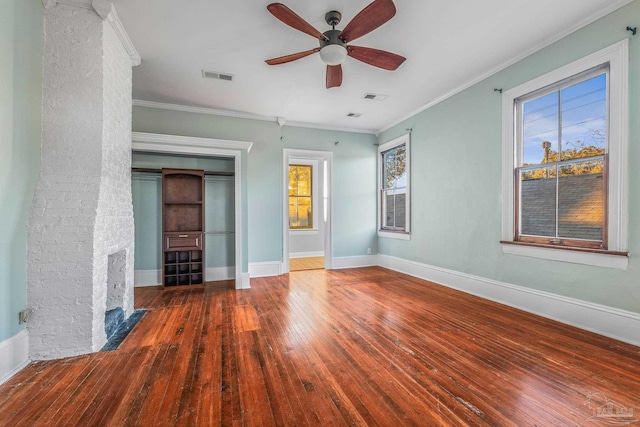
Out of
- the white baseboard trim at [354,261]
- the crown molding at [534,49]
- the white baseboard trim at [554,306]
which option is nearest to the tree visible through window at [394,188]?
the white baseboard trim at [354,261]

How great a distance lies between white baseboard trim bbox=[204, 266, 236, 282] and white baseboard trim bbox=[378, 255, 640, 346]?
11.7 ft

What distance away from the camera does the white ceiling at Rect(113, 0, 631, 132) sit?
100 inches

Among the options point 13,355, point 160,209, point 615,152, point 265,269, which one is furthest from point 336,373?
point 160,209

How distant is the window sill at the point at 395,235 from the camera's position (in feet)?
17.6

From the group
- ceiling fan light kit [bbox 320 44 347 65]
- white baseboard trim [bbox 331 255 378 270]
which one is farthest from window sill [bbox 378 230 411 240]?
ceiling fan light kit [bbox 320 44 347 65]

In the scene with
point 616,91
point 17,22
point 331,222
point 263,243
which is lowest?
point 263,243

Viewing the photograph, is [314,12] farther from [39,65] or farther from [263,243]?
[263,243]

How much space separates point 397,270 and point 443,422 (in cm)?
409

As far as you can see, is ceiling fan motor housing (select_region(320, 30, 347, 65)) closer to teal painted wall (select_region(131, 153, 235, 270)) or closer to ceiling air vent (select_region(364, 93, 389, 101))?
ceiling air vent (select_region(364, 93, 389, 101))

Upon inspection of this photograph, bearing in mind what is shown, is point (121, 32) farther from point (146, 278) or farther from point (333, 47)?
point (146, 278)

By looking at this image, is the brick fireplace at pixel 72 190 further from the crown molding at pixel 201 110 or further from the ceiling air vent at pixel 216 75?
the crown molding at pixel 201 110

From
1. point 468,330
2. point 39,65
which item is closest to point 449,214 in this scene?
point 468,330

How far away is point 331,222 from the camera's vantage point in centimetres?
583

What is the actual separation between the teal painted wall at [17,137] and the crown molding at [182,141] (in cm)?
165
